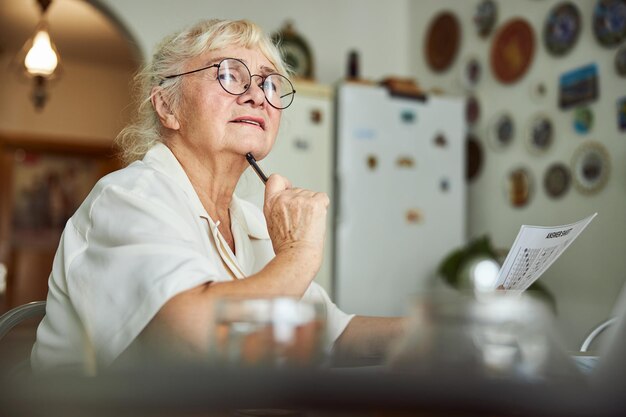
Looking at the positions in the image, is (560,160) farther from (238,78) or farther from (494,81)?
(238,78)

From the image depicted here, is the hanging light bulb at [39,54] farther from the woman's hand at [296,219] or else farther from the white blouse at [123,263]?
the woman's hand at [296,219]

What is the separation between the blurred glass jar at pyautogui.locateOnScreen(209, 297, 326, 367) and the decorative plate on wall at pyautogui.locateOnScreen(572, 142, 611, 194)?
3109mm

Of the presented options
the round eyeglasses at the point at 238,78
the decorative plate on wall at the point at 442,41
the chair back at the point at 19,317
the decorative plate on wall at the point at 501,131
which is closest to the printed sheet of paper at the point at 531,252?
the round eyeglasses at the point at 238,78

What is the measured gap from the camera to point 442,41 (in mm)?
4547

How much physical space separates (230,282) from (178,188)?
279 mm

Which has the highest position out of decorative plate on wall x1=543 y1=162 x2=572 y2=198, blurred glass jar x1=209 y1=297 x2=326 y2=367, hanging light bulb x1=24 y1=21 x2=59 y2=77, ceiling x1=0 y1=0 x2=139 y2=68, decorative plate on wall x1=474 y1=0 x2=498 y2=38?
ceiling x1=0 y1=0 x2=139 y2=68

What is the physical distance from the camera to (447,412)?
16.5 inches

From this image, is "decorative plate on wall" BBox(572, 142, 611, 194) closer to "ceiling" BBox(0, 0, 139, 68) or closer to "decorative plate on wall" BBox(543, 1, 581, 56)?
"decorative plate on wall" BBox(543, 1, 581, 56)

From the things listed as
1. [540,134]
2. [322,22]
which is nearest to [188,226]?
[540,134]

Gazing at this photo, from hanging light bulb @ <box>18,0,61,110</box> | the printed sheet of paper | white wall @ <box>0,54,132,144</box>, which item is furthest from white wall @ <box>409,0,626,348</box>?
white wall @ <box>0,54,132,144</box>

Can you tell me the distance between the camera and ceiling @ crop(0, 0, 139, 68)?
5310 millimetres

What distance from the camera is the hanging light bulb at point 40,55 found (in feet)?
11.3

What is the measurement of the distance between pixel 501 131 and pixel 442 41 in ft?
2.85

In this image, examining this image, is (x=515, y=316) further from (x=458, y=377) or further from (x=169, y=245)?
(x=169, y=245)
